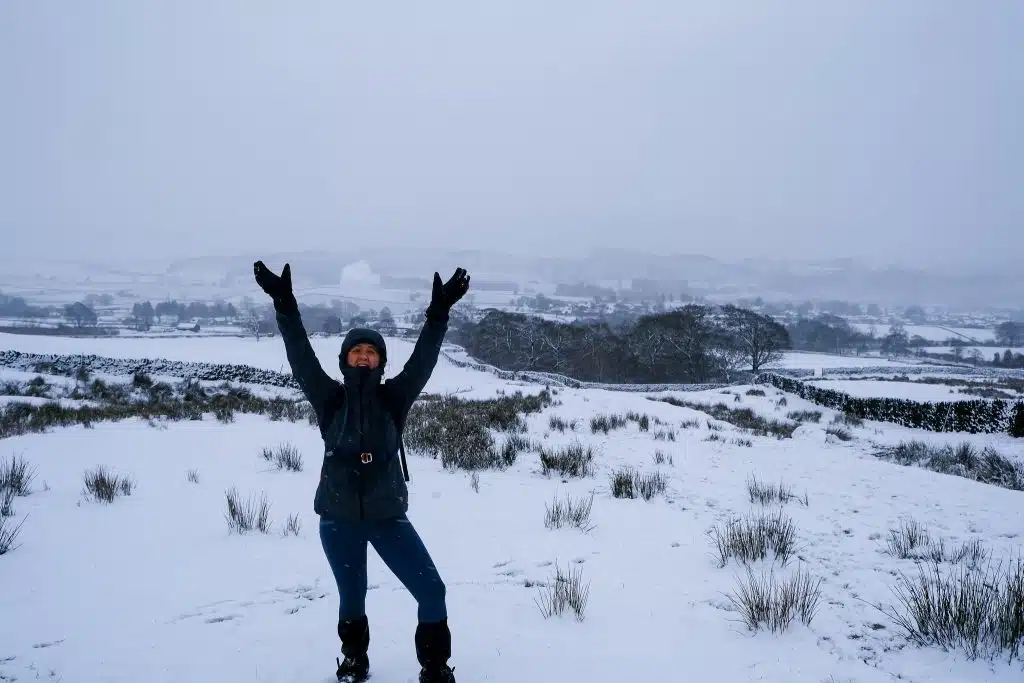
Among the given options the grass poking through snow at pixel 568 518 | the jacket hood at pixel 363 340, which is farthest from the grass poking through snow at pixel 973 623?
the jacket hood at pixel 363 340

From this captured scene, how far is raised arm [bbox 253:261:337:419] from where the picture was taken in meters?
2.70

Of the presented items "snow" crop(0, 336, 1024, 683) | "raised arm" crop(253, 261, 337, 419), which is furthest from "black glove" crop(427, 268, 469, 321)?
"snow" crop(0, 336, 1024, 683)

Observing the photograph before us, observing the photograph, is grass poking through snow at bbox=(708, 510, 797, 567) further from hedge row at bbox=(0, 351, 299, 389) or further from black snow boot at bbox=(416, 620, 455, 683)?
A: hedge row at bbox=(0, 351, 299, 389)

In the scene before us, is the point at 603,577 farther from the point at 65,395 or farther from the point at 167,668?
the point at 65,395

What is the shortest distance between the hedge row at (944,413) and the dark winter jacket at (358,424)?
1714 centimetres

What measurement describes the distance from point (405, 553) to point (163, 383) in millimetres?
26034

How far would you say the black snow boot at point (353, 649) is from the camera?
276 cm

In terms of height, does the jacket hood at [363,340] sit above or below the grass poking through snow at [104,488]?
above

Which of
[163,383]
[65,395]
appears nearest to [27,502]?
[65,395]

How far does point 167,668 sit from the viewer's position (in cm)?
296

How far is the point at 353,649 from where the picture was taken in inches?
109

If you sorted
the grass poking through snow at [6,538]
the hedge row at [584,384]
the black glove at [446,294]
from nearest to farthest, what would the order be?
1. the black glove at [446,294]
2. the grass poking through snow at [6,538]
3. the hedge row at [584,384]

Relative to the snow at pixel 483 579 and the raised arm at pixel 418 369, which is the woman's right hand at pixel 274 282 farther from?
the snow at pixel 483 579

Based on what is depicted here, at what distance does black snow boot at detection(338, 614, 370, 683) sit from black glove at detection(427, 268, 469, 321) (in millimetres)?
1618
